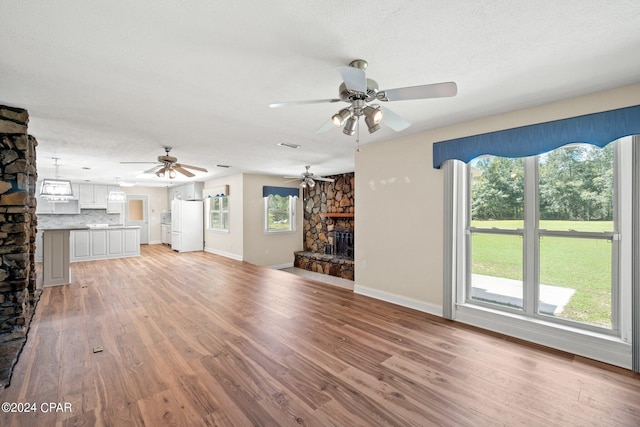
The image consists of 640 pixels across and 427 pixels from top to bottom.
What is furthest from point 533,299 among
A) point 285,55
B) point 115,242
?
point 115,242

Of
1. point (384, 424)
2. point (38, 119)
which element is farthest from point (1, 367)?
point (384, 424)

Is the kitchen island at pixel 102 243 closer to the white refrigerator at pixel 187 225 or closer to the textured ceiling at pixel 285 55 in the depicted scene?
the white refrigerator at pixel 187 225

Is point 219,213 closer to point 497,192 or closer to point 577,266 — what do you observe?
point 497,192

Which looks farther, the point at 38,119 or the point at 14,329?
the point at 38,119

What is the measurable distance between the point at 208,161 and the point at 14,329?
367 centimetres

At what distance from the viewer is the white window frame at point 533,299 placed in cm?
237

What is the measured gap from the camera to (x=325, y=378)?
6.96ft

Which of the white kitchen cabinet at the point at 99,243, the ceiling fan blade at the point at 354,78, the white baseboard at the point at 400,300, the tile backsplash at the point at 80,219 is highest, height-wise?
the ceiling fan blade at the point at 354,78

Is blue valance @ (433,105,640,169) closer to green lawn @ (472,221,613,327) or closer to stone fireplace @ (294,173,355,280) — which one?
green lawn @ (472,221,613,327)

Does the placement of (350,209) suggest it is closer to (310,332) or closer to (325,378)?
(310,332)

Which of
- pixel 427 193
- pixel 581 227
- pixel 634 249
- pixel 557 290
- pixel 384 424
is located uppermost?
pixel 427 193

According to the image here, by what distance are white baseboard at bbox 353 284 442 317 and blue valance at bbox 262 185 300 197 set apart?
4.11m

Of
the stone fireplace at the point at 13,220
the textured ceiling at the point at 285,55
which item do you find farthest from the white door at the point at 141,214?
the stone fireplace at the point at 13,220

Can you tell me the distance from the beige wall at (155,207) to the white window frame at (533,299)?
417 inches
